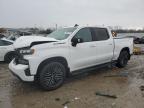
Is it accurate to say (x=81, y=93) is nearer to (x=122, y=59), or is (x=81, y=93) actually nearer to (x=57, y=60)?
(x=57, y=60)

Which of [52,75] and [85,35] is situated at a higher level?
[85,35]

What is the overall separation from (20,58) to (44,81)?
37.2 inches

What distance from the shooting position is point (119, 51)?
8188 mm

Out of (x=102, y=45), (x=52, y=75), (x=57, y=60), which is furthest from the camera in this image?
(x=102, y=45)

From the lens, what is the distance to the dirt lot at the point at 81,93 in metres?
4.70

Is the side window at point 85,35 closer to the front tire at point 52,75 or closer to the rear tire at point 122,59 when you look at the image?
the front tire at point 52,75

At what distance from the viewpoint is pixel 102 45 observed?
7.14m

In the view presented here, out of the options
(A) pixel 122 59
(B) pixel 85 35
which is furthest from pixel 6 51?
(A) pixel 122 59

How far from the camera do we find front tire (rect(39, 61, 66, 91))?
544 cm

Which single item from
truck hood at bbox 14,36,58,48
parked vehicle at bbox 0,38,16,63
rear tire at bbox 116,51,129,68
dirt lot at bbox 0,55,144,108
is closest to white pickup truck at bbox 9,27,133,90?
truck hood at bbox 14,36,58,48

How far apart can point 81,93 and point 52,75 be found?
0.98 metres

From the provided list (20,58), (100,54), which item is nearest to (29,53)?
(20,58)

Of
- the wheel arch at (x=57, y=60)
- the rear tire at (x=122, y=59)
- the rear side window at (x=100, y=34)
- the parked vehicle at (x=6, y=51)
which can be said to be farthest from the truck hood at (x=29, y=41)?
the parked vehicle at (x=6, y=51)

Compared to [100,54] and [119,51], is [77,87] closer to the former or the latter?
[100,54]
